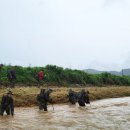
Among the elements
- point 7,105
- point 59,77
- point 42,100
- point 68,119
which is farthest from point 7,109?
point 59,77

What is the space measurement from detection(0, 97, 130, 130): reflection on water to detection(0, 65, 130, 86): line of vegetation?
15.6 meters

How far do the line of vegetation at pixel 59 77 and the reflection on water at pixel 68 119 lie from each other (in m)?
15.6

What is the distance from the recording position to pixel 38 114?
27344 mm

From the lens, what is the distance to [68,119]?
2517 centimetres

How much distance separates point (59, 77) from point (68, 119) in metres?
28.7

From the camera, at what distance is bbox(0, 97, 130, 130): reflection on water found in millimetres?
22094

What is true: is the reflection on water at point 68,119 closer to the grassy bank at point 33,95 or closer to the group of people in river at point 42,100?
the group of people in river at point 42,100

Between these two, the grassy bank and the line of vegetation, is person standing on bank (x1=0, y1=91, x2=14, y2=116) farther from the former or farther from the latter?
the line of vegetation

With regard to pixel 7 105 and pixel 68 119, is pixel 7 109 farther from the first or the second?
pixel 68 119

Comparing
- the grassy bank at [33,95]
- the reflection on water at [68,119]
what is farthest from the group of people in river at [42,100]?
the grassy bank at [33,95]

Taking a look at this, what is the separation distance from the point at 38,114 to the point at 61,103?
29.4 feet

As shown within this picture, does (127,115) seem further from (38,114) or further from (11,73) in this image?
(11,73)

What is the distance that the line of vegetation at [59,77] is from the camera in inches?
1879

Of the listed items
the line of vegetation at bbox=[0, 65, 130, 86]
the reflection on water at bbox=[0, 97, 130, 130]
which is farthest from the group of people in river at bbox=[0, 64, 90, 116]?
the line of vegetation at bbox=[0, 65, 130, 86]
